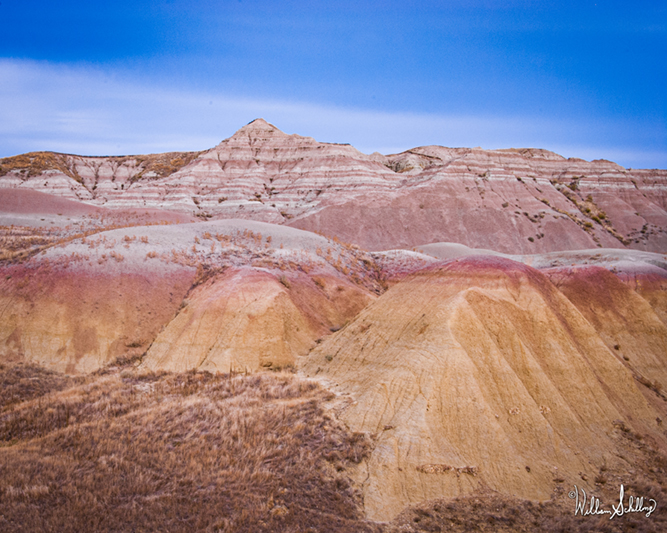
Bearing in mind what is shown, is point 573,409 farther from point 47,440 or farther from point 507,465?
point 47,440

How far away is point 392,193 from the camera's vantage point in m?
57.7

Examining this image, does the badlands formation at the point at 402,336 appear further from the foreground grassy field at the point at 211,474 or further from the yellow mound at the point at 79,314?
the foreground grassy field at the point at 211,474

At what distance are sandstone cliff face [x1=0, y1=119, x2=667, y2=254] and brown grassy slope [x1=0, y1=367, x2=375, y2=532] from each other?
4084cm

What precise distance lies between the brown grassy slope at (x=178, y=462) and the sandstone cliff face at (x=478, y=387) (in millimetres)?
955

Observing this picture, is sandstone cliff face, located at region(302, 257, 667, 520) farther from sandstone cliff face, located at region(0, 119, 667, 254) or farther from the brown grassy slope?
sandstone cliff face, located at region(0, 119, 667, 254)

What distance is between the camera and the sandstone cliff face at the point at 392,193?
53.0 m

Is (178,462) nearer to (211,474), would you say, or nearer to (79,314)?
(211,474)

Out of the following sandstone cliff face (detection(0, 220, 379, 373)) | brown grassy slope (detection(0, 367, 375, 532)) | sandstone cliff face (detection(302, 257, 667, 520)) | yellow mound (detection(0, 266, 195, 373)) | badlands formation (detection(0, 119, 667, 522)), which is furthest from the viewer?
yellow mound (detection(0, 266, 195, 373))

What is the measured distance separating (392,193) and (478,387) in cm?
4979

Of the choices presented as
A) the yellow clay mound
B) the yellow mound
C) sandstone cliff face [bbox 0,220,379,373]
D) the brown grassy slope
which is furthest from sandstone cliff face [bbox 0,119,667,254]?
the brown grassy slope

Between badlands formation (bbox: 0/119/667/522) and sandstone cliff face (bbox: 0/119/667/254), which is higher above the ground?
sandstone cliff face (bbox: 0/119/667/254)

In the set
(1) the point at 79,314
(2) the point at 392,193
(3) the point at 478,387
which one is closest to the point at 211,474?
(3) the point at 478,387

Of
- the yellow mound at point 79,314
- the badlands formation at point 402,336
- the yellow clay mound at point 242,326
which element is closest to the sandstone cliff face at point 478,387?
the badlands formation at point 402,336

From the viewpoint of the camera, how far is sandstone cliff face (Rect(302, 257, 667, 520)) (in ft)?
27.4
